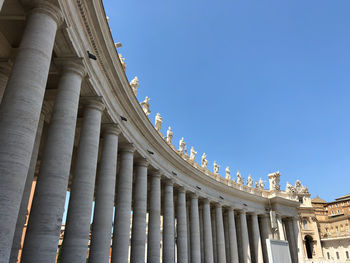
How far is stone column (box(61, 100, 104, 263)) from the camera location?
20.6 m

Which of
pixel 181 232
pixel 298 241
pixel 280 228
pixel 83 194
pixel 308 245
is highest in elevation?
pixel 280 228

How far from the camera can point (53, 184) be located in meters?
17.5

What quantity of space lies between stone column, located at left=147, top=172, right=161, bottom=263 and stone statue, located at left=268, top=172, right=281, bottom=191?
2042 inches

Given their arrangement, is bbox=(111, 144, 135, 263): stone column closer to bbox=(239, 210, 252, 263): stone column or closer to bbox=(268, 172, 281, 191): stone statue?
bbox=(239, 210, 252, 263): stone column

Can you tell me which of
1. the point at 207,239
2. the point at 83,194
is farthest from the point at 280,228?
the point at 83,194

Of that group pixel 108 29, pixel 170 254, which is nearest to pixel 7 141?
pixel 108 29

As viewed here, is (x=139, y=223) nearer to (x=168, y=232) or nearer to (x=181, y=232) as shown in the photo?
(x=168, y=232)

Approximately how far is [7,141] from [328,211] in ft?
531

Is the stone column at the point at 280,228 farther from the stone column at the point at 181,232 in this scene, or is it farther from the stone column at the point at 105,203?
the stone column at the point at 105,203

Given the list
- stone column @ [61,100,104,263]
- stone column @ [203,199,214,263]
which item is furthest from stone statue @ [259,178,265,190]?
stone column @ [61,100,104,263]

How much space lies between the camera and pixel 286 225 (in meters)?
83.8

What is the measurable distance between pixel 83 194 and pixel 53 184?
15.8ft

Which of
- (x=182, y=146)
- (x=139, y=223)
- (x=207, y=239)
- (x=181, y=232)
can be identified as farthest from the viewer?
(x=182, y=146)

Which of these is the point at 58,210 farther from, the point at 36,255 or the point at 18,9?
the point at 18,9
